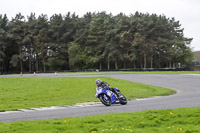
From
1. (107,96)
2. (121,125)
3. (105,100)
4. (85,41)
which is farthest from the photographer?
(85,41)

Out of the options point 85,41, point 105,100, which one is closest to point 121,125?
point 105,100

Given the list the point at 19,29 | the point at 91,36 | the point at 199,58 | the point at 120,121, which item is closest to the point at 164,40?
the point at 91,36

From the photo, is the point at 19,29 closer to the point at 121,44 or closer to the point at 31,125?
the point at 121,44

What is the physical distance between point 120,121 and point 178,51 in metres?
75.3

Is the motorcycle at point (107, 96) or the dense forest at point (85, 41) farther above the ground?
the dense forest at point (85, 41)

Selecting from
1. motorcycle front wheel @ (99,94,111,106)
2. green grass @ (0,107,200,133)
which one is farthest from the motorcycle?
green grass @ (0,107,200,133)

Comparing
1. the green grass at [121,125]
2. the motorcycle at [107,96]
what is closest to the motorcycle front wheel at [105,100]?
the motorcycle at [107,96]

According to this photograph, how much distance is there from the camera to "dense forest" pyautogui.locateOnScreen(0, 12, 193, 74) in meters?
76.5

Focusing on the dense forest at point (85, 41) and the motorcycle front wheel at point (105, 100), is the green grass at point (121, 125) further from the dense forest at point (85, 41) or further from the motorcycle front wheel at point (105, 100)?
the dense forest at point (85, 41)

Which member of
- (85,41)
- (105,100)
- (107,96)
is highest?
(85,41)

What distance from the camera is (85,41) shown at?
8212 cm

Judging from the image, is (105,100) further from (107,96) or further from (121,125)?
(121,125)

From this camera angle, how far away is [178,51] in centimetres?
8062

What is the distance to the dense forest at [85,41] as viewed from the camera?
76.5 meters
